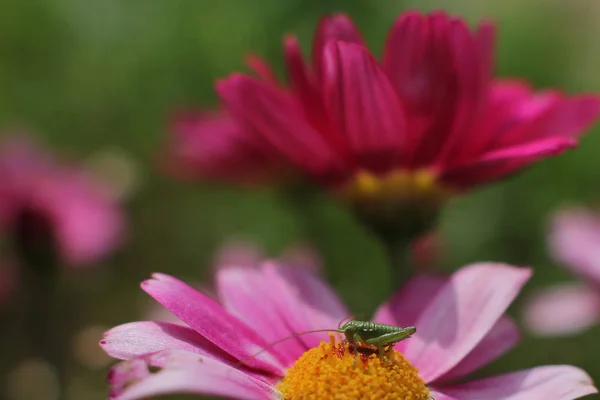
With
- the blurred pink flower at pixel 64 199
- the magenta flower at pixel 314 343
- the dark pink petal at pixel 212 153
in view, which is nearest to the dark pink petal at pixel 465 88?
the magenta flower at pixel 314 343

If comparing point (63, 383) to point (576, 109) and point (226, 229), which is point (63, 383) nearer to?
point (226, 229)

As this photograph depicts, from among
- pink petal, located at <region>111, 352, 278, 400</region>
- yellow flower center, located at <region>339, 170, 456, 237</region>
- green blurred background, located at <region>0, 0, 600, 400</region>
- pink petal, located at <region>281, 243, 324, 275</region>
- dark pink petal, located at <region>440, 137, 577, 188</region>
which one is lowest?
pink petal, located at <region>111, 352, 278, 400</region>

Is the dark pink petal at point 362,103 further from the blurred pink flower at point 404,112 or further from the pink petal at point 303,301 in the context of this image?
the pink petal at point 303,301

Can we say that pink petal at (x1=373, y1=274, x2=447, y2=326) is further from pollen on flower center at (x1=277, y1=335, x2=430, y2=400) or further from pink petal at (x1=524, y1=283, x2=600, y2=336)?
pink petal at (x1=524, y1=283, x2=600, y2=336)

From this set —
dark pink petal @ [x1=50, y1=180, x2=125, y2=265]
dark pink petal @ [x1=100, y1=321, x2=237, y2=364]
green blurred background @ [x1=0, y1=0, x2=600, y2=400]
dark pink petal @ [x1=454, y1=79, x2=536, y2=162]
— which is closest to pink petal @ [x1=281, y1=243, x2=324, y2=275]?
green blurred background @ [x1=0, y1=0, x2=600, y2=400]

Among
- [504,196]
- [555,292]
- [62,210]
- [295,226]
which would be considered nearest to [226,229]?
[295,226]

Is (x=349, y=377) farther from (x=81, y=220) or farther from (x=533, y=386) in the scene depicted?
(x=81, y=220)
